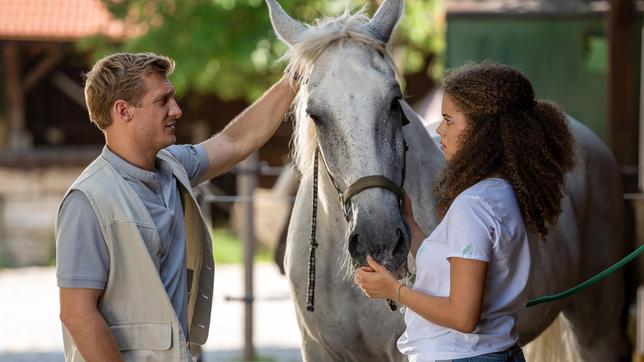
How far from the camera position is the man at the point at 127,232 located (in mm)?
2652

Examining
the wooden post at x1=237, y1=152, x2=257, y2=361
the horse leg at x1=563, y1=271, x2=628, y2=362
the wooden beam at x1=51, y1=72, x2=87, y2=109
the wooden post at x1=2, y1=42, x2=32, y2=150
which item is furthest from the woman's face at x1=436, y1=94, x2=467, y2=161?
the wooden beam at x1=51, y1=72, x2=87, y2=109

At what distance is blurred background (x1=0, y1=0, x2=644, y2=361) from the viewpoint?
843cm

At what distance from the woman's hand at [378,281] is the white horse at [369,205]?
295mm

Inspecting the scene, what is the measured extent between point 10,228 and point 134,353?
1379cm

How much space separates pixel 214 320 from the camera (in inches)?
408

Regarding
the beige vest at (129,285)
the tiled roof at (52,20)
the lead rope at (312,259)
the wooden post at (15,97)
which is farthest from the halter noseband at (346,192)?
the wooden post at (15,97)

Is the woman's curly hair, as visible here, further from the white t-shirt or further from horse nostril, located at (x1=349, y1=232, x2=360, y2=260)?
horse nostril, located at (x1=349, y1=232, x2=360, y2=260)

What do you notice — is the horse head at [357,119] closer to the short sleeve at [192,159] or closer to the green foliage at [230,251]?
the short sleeve at [192,159]

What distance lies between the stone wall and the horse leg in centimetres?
1095

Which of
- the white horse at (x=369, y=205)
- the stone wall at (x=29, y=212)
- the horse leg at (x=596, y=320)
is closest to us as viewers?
the white horse at (x=369, y=205)

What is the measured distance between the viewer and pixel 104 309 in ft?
8.99

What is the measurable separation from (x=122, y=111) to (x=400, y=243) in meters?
0.87

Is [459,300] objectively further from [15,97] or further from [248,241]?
[15,97]

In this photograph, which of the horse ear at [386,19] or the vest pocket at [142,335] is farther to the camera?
the horse ear at [386,19]
